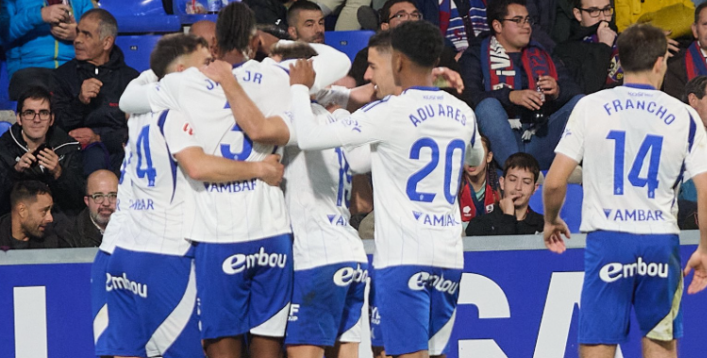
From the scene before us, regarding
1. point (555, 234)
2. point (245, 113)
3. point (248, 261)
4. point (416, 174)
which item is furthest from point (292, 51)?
point (555, 234)

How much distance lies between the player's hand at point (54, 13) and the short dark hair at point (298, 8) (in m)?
2.05

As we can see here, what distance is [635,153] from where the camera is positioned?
244 inches

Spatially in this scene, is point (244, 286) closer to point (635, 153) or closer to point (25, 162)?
point (635, 153)

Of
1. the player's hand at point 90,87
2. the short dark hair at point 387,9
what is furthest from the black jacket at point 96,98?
the short dark hair at point 387,9

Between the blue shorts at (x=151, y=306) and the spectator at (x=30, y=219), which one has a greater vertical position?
the spectator at (x=30, y=219)

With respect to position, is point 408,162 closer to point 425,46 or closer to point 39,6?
point 425,46

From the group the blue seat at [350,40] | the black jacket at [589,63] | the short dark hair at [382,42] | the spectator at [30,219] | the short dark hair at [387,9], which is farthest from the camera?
the blue seat at [350,40]

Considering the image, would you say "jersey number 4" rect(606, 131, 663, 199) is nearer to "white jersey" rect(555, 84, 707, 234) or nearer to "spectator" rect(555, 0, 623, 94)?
"white jersey" rect(555, 84, 707, 234)

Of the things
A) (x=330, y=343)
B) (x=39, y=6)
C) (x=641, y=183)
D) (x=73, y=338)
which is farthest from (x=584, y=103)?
(x=39, y=6)

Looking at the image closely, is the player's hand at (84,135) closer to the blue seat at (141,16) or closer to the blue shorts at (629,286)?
the blue seat at (141,16)

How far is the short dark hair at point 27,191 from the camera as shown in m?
8.45

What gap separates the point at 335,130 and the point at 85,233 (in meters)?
3.07

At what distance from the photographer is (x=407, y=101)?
5910 mm

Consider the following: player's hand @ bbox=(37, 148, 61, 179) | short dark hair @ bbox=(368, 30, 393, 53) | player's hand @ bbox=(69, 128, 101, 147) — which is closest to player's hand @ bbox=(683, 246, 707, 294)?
short dark hair @ bbox=(368, 30, 393, 53)
